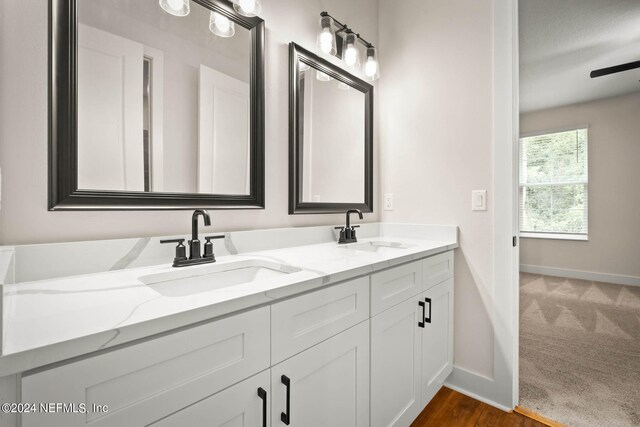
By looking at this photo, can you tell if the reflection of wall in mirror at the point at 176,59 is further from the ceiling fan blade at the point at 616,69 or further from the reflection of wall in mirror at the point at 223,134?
the ceiling fan blade at the point at 616,69

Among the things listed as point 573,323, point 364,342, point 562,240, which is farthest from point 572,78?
point 364,342

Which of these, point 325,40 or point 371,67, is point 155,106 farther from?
point 371,67

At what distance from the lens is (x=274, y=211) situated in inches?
58.3

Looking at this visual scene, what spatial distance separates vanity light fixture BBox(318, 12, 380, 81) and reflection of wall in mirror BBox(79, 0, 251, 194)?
2.04ft

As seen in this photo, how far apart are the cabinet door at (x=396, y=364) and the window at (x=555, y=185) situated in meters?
4.37

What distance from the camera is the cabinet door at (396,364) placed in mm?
1122

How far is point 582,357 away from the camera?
208 centimetres

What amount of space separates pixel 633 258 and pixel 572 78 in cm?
245

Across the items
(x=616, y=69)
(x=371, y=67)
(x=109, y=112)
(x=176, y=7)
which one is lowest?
(x=109, y=112)

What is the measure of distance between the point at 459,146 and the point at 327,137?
761 mm

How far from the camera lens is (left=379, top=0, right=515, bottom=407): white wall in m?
1.64

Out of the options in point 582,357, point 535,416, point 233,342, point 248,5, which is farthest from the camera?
point 582,357

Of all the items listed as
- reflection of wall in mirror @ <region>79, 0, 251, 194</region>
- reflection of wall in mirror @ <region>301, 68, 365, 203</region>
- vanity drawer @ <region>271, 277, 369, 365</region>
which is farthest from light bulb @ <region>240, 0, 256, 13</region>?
vanity drawer @ <region>271, 277, 369, 365</region>

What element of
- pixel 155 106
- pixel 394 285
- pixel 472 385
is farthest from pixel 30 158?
pixel 472 385
